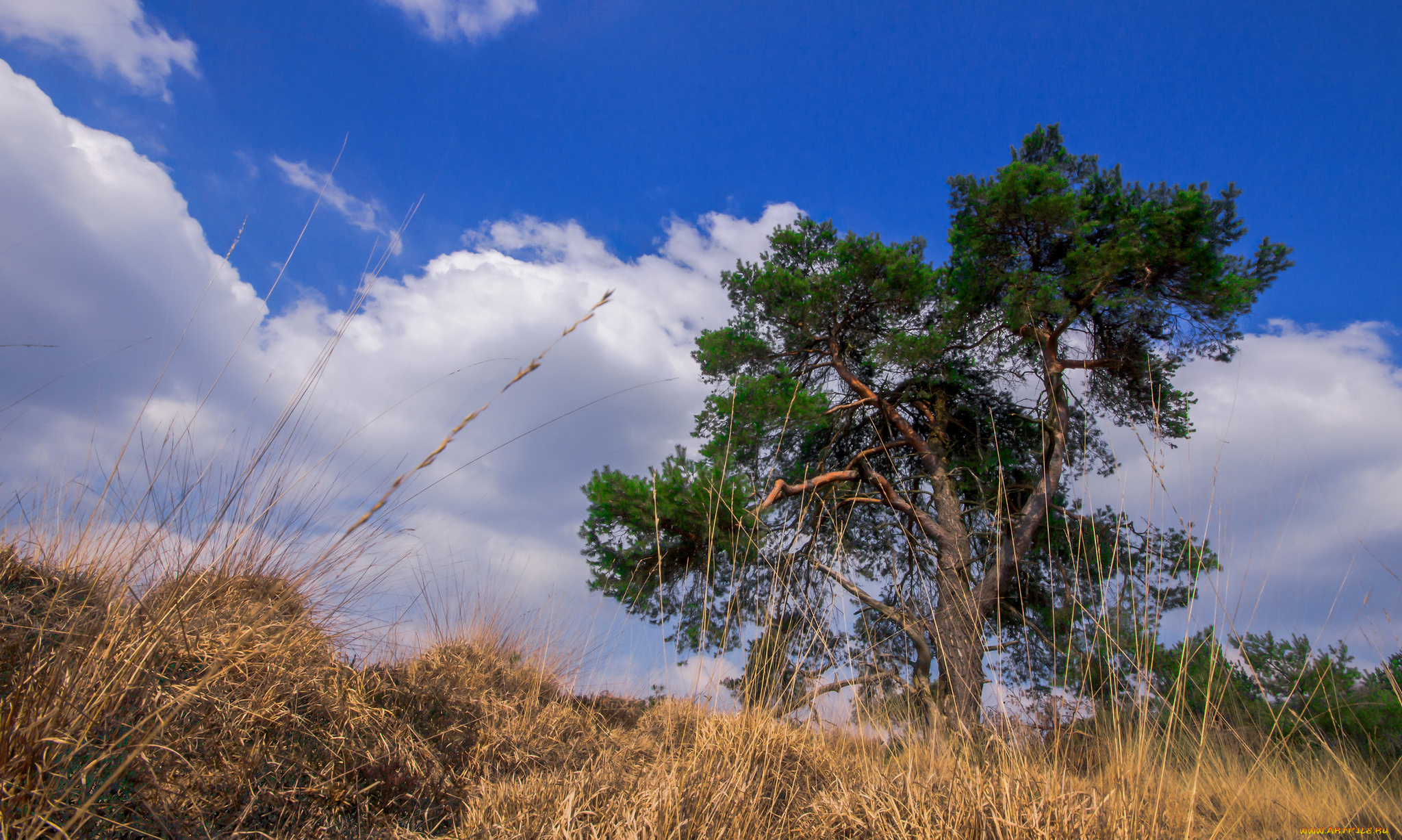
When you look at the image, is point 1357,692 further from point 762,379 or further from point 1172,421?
point 762,379

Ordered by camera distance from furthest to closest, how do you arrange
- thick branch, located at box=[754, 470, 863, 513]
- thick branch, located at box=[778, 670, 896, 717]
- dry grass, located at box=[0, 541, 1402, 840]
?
thick branch, located at box=[754, 470, 863, 513], thick branch, located at box=[778, 670, 896, 717], dry grass, located at box=[0, 541, 1402, 840]

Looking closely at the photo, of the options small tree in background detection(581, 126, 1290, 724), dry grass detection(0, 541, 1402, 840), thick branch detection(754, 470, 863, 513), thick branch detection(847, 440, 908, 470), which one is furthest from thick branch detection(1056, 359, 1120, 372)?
dry grass detection(0, 541, 1402, 840)

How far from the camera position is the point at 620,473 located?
8164 mm

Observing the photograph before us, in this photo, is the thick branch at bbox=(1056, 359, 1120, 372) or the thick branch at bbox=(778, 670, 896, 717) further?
the thick branch at bbox=(1056, 359, 1120, 372)

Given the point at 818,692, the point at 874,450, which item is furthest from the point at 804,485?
the point at 818,692

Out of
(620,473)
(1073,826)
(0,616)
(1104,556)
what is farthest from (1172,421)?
(0,616)

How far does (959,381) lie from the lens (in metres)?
9.25

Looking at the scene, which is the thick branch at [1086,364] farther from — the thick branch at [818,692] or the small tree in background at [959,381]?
the thick branch at [818,692]

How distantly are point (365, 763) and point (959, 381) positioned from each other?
29.9 ft

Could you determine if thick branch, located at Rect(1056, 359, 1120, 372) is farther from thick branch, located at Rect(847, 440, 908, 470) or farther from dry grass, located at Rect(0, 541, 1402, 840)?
dry grass, located at Rect(0, 541, 1402, 840)

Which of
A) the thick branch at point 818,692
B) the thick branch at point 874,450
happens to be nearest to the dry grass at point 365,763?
the thick branch at point 818,692

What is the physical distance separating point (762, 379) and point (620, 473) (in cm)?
250

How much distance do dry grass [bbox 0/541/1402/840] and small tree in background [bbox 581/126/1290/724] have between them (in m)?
4.01

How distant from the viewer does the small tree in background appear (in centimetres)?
780
